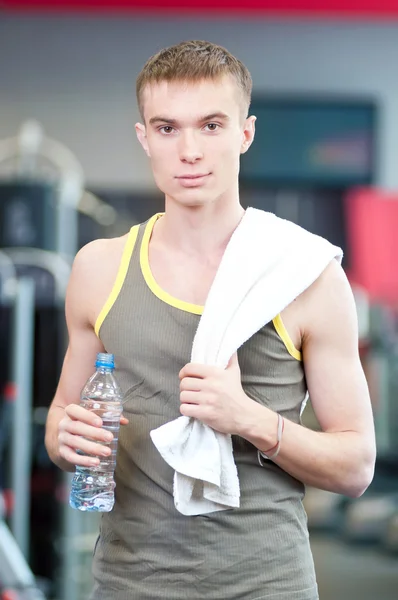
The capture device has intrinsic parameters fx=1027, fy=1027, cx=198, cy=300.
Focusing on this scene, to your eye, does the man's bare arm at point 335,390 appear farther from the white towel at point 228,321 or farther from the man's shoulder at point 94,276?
the man's shoulder at point 94,276

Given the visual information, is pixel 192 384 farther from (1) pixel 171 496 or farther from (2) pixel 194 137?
(2) pixel 194 137

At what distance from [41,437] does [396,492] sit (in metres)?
2.22

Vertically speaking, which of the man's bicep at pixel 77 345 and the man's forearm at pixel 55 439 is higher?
the man's bicep at pixel 77 345

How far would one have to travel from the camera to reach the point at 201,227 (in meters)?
1.62

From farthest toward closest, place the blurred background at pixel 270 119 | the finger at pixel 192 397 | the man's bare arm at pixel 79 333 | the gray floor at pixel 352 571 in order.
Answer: the blurred background at pixel 270 119
the gray floor at pixel 352 571
the man's bare arm at pixel 79 333
the finger at pixel 192 397

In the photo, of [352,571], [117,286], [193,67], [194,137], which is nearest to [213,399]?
[117,286]

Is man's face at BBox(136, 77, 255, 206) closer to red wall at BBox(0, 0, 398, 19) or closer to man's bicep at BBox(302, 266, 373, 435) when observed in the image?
man's bicep at BBox(302, 266, 373, 435)

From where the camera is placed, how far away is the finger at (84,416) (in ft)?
4.83

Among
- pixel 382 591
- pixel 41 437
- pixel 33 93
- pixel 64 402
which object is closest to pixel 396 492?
pixel 382 591

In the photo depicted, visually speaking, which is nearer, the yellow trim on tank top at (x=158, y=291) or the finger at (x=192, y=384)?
the finger at (x=192, y=384)

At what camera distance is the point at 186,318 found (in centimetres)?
155

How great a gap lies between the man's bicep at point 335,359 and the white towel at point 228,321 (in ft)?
0.15

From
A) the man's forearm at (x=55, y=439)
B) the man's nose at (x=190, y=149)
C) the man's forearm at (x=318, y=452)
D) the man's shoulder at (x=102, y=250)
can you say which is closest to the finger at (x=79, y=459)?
the man's forearm at (x=55, y=439)

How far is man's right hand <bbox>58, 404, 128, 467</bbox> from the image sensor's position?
1.47 m
